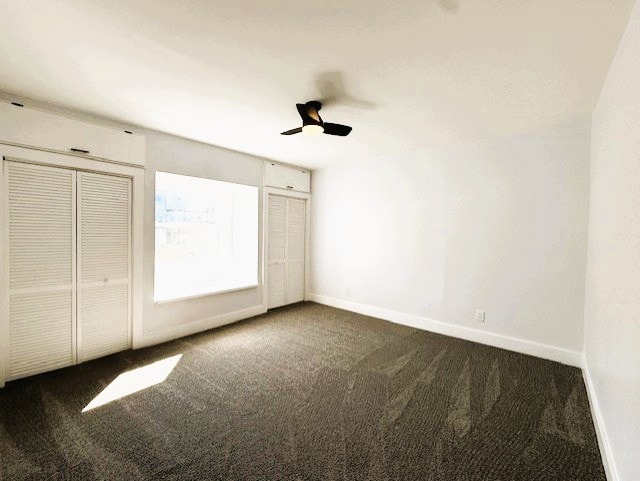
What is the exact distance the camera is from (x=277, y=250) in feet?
15.6

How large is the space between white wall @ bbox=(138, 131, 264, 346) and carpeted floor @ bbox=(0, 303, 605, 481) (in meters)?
0.39

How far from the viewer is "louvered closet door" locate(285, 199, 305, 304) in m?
4.98

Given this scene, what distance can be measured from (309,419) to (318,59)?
2.44m

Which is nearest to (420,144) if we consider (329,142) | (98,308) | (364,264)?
(329,142)

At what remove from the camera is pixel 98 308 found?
115 inches

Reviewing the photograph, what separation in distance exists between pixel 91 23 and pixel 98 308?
2510 millimetres

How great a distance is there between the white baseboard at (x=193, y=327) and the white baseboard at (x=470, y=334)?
4.75 ft

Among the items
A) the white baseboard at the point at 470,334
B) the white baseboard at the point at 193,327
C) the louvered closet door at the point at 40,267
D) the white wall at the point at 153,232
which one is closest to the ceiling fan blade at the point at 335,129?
the white wall at the point at 153,232

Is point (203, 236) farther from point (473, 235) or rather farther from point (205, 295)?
point (473, 235)

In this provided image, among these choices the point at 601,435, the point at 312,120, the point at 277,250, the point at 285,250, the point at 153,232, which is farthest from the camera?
the point at 285,250

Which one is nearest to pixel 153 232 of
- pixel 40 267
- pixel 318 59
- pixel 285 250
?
pixel 40 267

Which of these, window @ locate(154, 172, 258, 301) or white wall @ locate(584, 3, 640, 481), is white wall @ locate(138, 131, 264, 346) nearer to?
window @ locate(154, 172, 258, 301)

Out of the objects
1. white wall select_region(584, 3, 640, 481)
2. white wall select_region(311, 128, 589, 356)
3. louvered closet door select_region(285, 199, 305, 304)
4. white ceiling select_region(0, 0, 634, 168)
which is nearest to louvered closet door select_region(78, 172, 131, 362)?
white ceiling select_region(0, 0, 634, 168)

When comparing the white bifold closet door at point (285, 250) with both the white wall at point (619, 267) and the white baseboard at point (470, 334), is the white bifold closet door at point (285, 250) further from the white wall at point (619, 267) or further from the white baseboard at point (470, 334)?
the white wall at point (619, 267)
